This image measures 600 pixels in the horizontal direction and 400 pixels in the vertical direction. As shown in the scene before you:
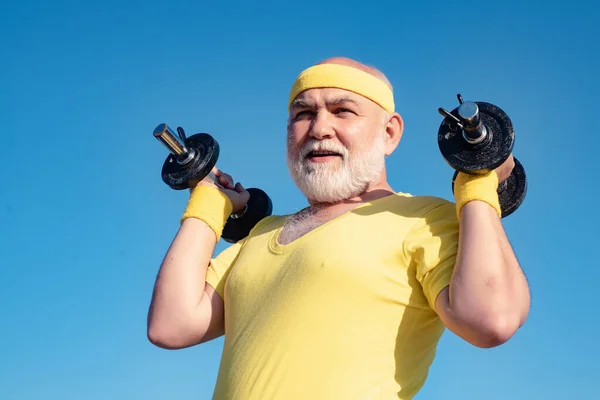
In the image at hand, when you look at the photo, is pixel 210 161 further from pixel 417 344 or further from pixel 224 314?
pixel 417 344

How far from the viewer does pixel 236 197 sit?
3969mm

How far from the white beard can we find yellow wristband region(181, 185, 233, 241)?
0.47 metres

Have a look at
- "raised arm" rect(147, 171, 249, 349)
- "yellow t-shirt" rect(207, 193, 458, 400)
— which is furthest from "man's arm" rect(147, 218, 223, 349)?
"yellow t-shirt" rect(207, 193, 458, 400)

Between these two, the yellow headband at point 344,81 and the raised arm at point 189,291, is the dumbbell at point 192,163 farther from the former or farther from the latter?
the yellow headband at point 344,81

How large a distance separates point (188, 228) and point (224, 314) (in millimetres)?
467

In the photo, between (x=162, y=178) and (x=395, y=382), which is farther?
(x=162, y=178)

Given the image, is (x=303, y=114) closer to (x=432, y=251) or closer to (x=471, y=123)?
(x=471, y=123)

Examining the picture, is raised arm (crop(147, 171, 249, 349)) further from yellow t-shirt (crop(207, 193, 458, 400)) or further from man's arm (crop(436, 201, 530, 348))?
man's arm (crop(436, 201, 530, 348))

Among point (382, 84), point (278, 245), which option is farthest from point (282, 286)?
point (382, 84)

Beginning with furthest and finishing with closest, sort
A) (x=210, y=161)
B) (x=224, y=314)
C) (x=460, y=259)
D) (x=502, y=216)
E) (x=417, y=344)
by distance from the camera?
1. (x=210, y=161)
2. (x=224, y=314)
3. (x=502, y=216)
4. (x=417, y=344)
5. (x=460, y=259)

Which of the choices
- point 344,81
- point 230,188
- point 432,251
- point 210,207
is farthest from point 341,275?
point 230,188

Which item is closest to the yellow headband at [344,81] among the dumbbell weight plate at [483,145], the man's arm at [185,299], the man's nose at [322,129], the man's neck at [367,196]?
the man's nose at [322,129]

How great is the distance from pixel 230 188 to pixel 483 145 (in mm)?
1558

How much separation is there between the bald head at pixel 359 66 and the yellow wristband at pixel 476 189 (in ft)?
3.53
